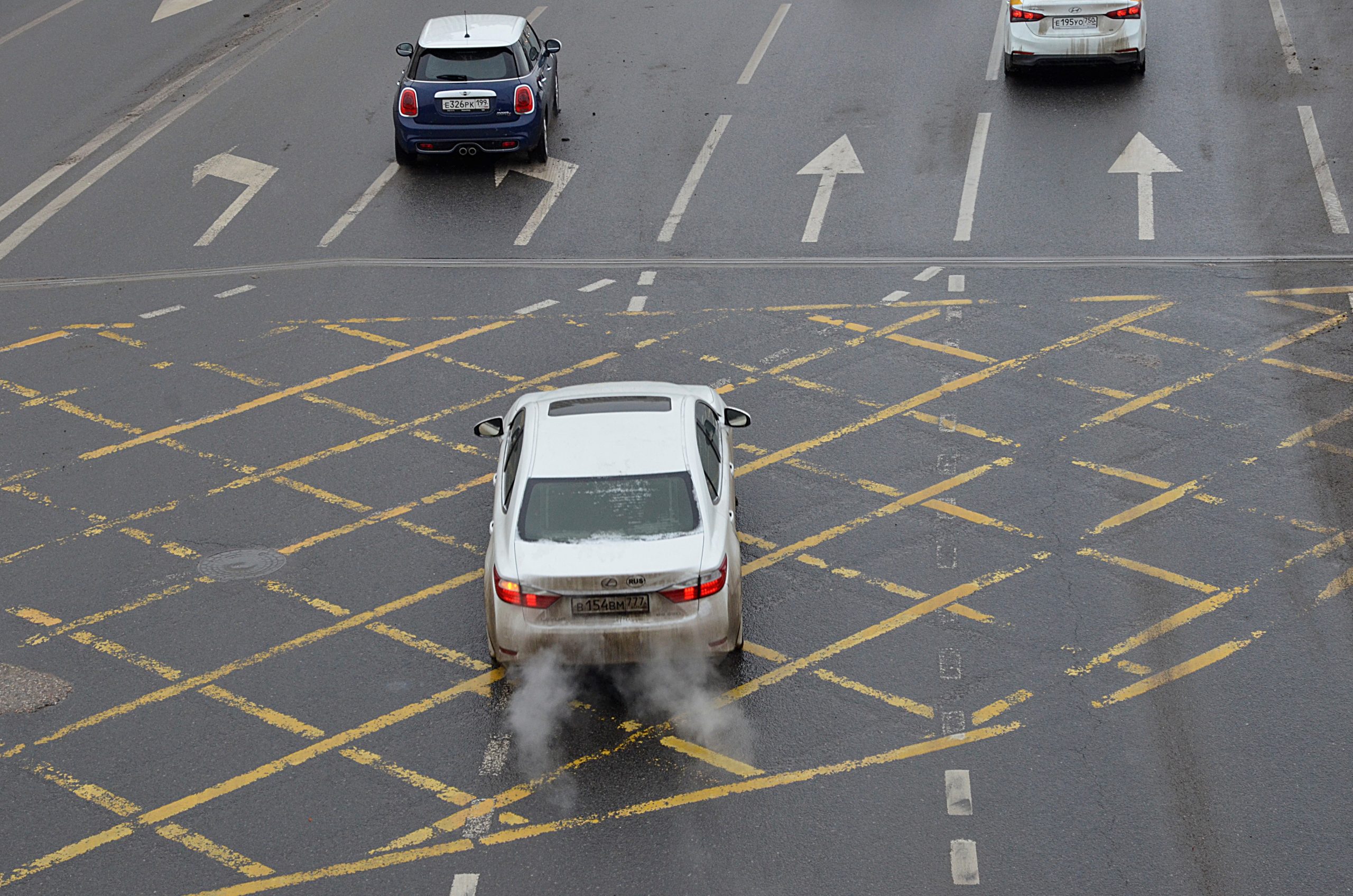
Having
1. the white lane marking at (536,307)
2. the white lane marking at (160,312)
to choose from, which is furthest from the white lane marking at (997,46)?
the white lane marking at (160,312)

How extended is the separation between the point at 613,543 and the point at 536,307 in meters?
7.05

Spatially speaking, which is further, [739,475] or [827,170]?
[827,170]

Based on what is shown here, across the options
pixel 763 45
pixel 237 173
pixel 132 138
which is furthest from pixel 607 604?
pixel 763 45

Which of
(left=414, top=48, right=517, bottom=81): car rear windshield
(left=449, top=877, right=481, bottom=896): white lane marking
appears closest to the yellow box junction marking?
(left=449, top=877, right=481, bottom=896): white lane marking

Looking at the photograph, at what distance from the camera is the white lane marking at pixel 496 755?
9.38 meters

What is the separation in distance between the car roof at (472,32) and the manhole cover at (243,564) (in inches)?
392

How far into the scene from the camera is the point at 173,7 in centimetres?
2755

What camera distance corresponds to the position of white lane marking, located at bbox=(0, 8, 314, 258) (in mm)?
19141

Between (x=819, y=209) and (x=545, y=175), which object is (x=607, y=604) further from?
(x=545, y=175)

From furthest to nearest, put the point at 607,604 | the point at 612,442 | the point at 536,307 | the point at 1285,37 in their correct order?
the point at 1285,37 → the point at 536,307 → the point at 612,442 → the point at 607,604

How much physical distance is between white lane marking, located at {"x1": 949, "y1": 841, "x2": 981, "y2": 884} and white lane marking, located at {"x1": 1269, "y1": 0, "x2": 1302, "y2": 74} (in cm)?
1679

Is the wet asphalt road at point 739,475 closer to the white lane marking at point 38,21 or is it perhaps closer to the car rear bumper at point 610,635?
the car rear bumper at point 610,635

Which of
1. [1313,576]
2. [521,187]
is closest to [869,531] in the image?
[1313,576]

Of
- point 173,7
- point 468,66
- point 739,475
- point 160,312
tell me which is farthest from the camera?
point 173,7
